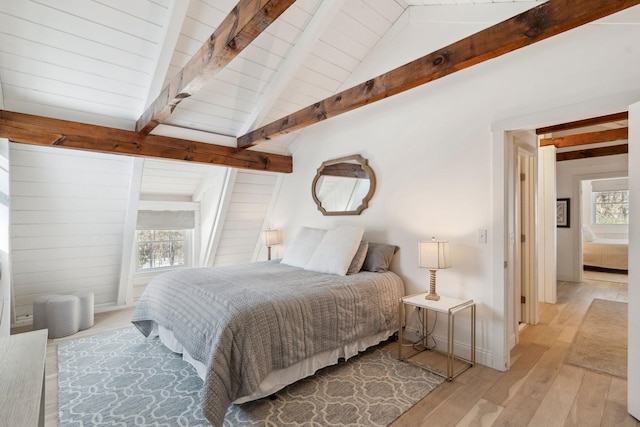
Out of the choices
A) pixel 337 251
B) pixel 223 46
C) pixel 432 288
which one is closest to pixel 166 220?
pixel 337 251

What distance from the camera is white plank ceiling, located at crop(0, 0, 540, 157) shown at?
232 centimetres

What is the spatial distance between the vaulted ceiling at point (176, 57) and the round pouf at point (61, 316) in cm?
183

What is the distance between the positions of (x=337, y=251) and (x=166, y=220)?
2.75 meters

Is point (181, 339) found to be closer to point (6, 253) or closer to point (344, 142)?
point (6, 253)

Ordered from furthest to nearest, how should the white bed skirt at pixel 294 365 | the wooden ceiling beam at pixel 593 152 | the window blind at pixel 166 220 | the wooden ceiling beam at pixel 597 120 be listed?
the wooden ceiling beam at pixel 593 152, the window blind at pixel 166 220, the wooden ceiling beam at pixel 597 120, the white bed skirt at pixel 294 365

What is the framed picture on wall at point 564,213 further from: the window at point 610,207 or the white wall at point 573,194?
the window at point 610,207

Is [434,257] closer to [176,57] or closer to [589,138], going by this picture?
[176,57]

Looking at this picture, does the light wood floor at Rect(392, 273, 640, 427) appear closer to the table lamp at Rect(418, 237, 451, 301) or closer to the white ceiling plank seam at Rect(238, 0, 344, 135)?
the table lamp at Rect(418, 237, 451, 301)

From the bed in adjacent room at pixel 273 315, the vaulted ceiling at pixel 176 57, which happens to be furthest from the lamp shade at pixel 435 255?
the vaulted ceiling at pixel 176 57

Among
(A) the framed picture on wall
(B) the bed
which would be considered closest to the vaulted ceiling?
(A) the framed picture on wall

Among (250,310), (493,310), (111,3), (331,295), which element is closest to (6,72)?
(111,3)

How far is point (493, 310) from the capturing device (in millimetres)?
2549

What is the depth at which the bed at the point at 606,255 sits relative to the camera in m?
6.12

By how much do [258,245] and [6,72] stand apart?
347cm
